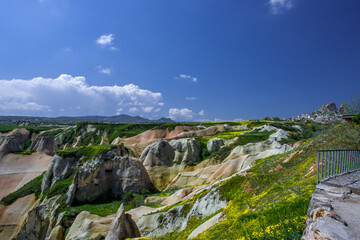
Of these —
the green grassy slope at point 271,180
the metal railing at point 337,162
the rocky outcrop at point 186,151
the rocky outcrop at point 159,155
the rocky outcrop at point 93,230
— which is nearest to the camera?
the metal railing at point 337,162

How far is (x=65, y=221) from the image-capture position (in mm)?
24734

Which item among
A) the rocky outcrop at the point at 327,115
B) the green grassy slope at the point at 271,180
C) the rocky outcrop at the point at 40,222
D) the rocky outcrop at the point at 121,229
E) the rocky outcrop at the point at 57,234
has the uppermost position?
the rocky outcrop at the point at 327,115

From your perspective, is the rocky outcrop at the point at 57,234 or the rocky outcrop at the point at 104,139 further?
the rocky outcrop at the point at 104,139

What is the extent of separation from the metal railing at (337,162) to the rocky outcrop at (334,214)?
1.95 meters

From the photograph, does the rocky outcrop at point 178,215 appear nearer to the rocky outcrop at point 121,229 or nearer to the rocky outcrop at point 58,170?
the rocky outcrop at point 121,229

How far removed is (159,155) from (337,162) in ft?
132

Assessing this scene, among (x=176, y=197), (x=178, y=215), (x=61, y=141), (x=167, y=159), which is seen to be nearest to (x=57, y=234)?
(x=176, y=197)

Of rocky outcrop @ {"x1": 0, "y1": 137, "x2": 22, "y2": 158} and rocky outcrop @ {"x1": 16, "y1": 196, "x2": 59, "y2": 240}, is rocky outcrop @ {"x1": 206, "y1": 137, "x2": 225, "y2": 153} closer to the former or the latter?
rocky outcrop @ {"x1": 16, "y1": 196, "x2": 59, "y2": 240}

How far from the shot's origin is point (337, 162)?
903 cm

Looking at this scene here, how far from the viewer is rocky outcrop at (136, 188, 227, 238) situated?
52.7ft

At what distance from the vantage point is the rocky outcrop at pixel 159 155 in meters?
46.7

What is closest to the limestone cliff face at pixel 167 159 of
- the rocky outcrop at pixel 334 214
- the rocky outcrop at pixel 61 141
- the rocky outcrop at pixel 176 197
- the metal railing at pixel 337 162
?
the rocky outcrop at pixel 176 197

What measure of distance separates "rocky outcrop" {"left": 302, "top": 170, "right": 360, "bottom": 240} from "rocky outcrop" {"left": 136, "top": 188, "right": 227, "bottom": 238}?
9.99 metres

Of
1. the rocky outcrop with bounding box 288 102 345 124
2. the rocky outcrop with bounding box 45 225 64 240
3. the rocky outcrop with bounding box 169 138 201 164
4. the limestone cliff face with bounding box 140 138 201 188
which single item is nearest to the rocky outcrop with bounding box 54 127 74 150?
the limestone cliff face with bounding box 140 138 201 188
